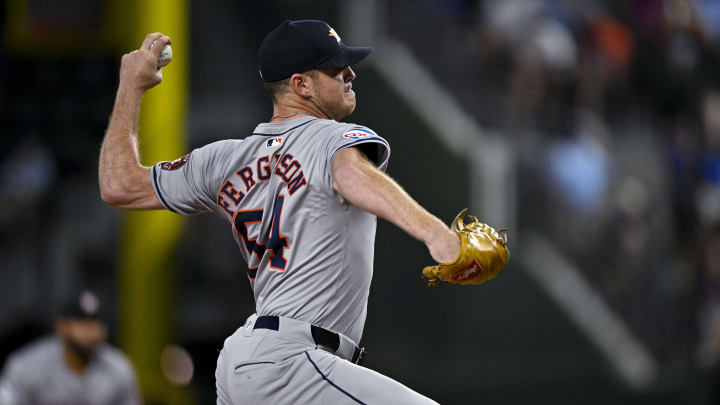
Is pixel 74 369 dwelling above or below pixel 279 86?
below

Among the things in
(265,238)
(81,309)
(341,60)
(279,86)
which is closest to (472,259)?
(265,238)

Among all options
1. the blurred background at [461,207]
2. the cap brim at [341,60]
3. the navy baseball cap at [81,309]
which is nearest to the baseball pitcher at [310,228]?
the cap brim at [341,60]

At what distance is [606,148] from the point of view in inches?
416

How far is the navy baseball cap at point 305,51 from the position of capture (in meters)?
3.65

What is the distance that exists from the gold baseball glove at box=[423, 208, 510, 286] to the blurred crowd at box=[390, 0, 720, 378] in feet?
21.6

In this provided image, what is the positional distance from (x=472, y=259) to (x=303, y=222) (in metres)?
0.59

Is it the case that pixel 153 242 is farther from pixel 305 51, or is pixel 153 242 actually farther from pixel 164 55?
pixel 305 51

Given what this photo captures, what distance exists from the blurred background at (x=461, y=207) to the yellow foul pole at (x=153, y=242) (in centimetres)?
2

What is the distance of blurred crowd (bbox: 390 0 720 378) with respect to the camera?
10062 millimetres

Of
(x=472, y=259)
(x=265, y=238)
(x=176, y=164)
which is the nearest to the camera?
(x=472, y=259)

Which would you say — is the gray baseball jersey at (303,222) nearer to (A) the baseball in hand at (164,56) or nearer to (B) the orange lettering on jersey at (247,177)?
(B) the orange lettering on jersey at (247,177)

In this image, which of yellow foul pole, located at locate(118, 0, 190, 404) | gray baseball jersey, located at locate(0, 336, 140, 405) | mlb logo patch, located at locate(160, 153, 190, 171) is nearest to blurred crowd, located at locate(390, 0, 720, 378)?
yellow foul pole, located at locate(118, 0, 190, 404)

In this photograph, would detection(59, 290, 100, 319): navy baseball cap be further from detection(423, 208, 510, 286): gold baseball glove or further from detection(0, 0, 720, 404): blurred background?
detection(423, 208, 510, 286): gold baseball glove

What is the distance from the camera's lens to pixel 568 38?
1145 cm
